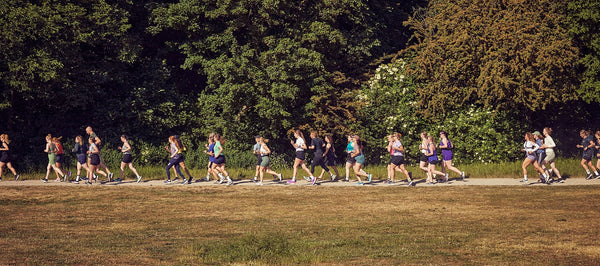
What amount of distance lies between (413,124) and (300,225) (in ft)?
52.1

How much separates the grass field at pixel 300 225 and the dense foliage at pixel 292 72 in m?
7.43

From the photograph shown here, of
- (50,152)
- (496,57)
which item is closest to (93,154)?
(50,152)

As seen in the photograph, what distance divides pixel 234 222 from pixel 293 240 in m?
3.15

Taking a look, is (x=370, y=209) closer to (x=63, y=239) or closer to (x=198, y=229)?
(x=198, y=229)

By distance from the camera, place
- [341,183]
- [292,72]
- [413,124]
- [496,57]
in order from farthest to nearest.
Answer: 1. [413,124]
2. [292,72]
3. [496,57]
4. [341,183]

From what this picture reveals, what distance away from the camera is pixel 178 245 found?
1362 centimetres

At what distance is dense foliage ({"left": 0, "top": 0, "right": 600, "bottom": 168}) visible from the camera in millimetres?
29078

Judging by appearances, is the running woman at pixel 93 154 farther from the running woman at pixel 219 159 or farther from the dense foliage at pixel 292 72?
the dense foliage at pixel 292 72

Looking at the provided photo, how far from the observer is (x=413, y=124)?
31234 millimetres

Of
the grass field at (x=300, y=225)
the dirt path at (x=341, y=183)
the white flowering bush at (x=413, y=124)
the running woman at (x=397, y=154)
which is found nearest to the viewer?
the grass field at (x=300, y=225)

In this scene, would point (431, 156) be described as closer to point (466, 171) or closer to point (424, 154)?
point (424, 154)

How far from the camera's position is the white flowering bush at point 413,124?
97.3ft

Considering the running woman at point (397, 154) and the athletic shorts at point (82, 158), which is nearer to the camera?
the running woman at point (397, 154)

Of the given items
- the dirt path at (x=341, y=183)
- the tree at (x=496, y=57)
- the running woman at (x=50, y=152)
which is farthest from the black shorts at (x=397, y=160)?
the running woman at (x=50, y=152)
